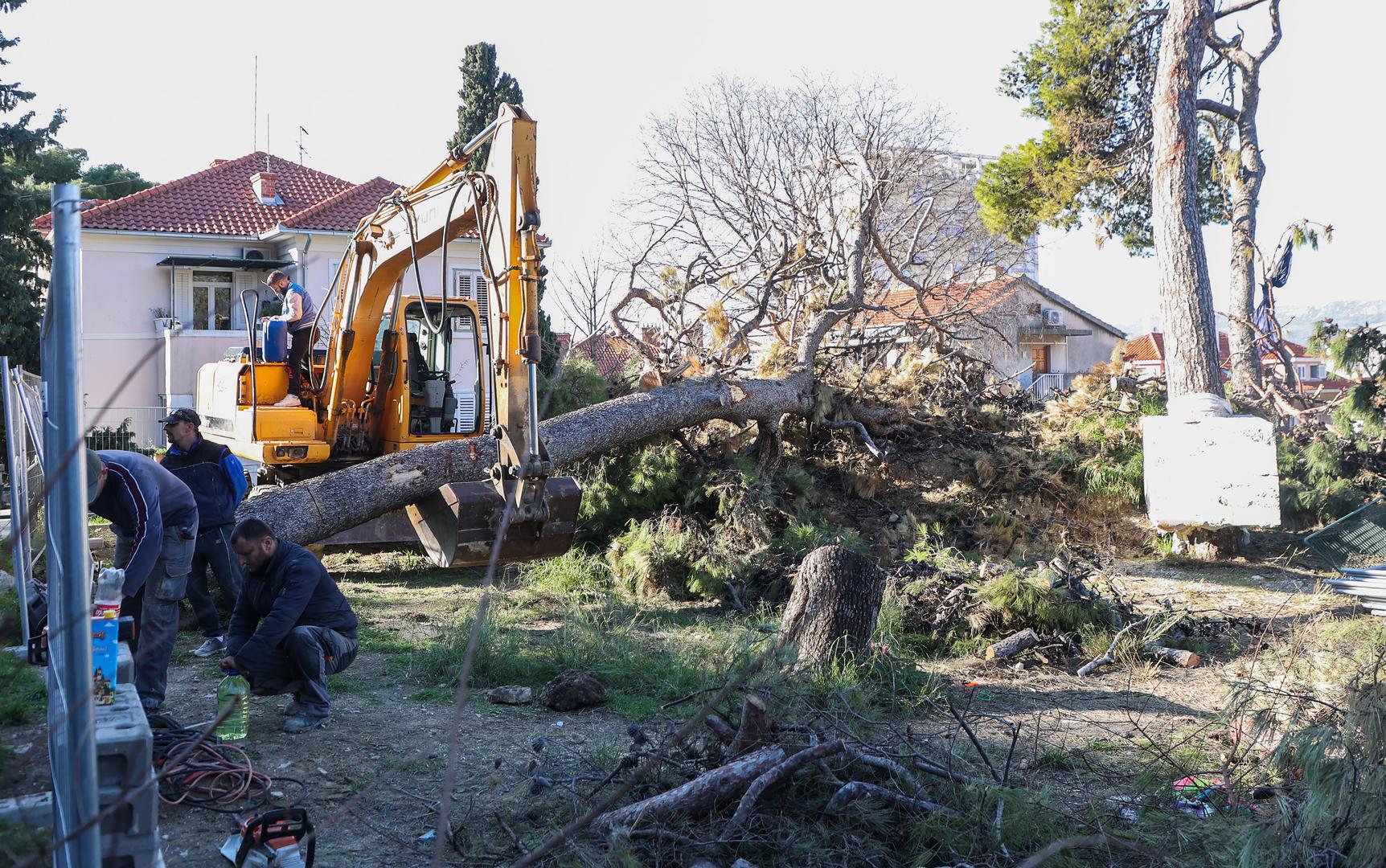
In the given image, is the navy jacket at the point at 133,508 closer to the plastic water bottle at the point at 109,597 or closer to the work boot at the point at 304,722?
the work boot at the point at 304,722

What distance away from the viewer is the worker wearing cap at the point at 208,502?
7.02 m

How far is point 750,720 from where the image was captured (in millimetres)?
4469

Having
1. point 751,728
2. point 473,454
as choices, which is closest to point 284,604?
point 751,728

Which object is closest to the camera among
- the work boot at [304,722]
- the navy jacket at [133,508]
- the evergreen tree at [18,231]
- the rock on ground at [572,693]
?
the navy jacket at [133,508]

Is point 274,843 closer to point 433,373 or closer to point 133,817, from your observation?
point 133,817

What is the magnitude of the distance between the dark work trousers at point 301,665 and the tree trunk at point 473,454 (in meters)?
1.99

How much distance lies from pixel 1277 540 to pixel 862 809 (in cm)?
901

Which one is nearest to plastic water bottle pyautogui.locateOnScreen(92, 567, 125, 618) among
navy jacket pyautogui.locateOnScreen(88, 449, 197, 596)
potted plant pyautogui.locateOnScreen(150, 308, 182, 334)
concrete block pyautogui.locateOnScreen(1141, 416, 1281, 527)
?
navy jacket pyautogui.locateOnScreen(88, 449, 197, 596)

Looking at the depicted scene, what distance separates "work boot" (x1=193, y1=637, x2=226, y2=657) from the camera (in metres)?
7.11

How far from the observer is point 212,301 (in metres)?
24.2

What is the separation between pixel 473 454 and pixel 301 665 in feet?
11.7

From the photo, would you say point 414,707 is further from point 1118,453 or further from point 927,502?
point 1118,453

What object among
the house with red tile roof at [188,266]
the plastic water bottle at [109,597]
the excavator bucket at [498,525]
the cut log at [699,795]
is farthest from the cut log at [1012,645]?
the house with red tile roof at [188,266]

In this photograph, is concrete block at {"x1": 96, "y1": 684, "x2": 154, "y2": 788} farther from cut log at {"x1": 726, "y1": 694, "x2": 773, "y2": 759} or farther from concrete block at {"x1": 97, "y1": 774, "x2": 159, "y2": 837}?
cut log at {"x1": 726, "y1": 694, "x2": 773, "y2": 759}
